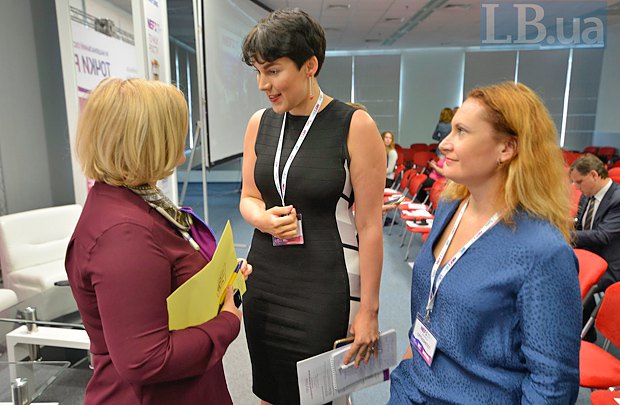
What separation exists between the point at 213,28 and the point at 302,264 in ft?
11.9

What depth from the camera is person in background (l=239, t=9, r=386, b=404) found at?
1180 mm

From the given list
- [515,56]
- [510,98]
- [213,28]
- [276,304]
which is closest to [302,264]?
[276,304]

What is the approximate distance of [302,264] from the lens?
4.14 ft

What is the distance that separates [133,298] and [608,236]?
11.2ft

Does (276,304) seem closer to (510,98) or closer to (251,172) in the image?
(251,172)

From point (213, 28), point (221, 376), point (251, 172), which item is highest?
point (213, 28)

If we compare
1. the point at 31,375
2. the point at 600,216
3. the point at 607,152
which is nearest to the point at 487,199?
the point at 31,375

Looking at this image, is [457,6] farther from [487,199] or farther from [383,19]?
[487,199]

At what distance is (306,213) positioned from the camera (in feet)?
4.06

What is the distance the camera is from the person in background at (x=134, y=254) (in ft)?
2.47

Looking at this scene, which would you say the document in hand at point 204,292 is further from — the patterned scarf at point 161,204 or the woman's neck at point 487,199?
the woman's neck at point 487,199

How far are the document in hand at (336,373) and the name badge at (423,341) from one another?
0.18m

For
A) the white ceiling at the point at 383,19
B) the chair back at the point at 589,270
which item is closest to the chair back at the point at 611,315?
the chair back at the point at 589,270

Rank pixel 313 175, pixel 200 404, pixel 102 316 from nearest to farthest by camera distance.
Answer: pixel 102 316, pixel 200 404, pixel 313 175
